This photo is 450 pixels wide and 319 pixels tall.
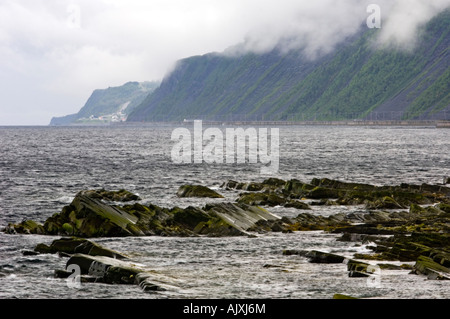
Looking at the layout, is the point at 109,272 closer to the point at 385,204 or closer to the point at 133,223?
the point at 133,223

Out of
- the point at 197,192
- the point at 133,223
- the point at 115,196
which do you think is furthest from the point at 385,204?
the point at 115,196

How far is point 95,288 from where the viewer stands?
22.7 metres

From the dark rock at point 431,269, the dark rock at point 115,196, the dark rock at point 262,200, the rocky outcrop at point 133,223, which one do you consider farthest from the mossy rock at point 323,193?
the dark rock at point 431,269

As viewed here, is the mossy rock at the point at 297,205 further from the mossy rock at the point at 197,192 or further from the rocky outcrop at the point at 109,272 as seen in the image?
the rocky outcrop at the point at 109,272

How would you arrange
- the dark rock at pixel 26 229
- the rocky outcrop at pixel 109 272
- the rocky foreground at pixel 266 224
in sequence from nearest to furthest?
the rocky outcrop at pixel 109 272, the rocky foreground at pixel 266 224, the dark rock at pixel 26 229

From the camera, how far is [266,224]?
122ft

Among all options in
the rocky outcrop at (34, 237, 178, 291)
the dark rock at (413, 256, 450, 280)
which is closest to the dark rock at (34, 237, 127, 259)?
the rocky outcrop at (34, 237, 178, 291)

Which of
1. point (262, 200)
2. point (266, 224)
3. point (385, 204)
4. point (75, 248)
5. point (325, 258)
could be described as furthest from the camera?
point (262, 200)

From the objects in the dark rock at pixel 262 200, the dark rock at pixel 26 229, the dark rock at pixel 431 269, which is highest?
the dark rock at pixel 262 200

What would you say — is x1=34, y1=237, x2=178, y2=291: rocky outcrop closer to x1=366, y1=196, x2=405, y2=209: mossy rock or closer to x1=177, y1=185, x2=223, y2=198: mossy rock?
x1=366, y1=196, x2=405, y2=209: mossy rock

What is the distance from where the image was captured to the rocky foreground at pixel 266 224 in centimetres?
2491
